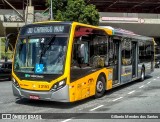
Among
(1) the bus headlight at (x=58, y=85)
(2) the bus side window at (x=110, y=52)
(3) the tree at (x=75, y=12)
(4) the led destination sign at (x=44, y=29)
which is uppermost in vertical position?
(3) the tree at (x=75, y=12)

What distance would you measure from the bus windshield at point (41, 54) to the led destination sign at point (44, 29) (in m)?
0.19

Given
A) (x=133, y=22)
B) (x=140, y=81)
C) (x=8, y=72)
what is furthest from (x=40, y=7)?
(x=140, y=81)

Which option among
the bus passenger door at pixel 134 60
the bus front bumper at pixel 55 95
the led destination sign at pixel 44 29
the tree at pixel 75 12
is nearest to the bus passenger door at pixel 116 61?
the bus passenger door at pixel 134 60

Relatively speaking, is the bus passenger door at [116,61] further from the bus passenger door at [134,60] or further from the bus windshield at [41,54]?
the bus windshield at [41,54]

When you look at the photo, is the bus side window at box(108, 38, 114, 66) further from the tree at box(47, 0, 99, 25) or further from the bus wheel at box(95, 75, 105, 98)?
the tree at box(47, 0, 99, 25)

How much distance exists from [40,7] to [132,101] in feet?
146

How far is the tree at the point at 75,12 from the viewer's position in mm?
34438

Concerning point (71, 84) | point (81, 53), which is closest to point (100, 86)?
point (81, 53)

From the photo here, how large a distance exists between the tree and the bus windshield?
22681 mm

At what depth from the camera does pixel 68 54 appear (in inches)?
432

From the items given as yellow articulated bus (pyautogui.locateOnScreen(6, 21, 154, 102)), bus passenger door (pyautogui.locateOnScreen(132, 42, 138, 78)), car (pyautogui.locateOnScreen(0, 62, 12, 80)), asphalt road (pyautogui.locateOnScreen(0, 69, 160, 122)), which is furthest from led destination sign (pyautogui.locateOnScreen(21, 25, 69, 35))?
car (pyautogui.locateOnScreen(0, 62, 12, 80))

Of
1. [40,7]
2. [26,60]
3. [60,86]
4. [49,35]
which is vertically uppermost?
→ [40,7]

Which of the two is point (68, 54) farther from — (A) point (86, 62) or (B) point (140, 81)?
(B) point (140, 81)

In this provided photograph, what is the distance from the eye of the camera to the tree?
1356 inches
